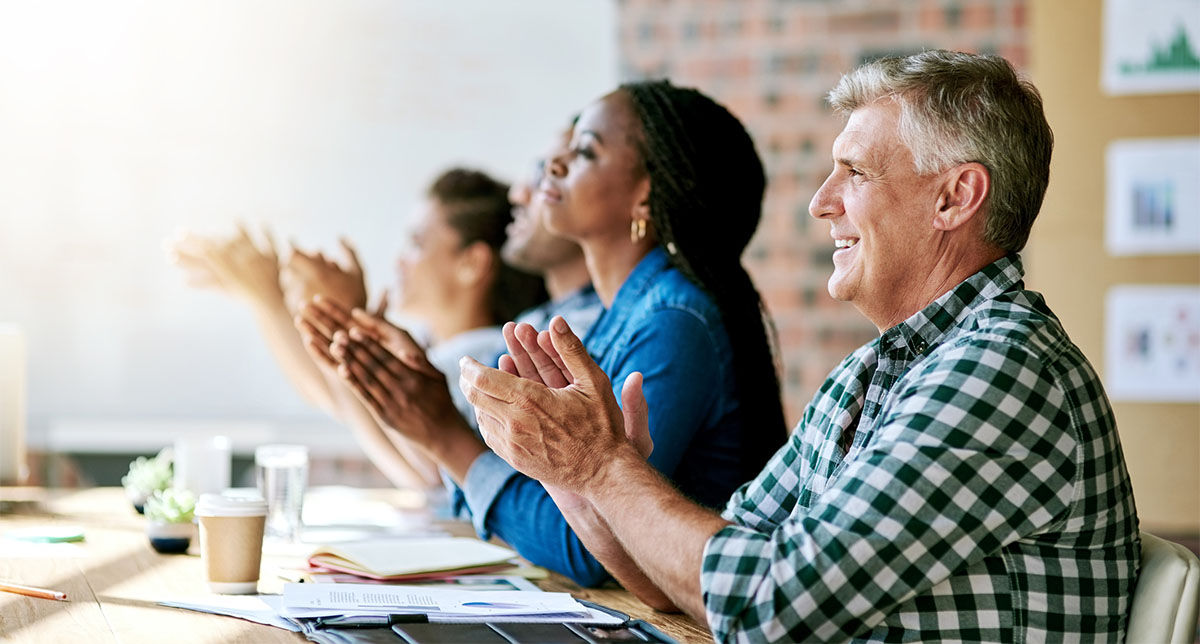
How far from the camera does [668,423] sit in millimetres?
1749

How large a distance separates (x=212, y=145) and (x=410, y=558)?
2.73m

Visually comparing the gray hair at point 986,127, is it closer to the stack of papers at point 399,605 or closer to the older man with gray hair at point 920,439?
the older man with gray hair at point 920,439

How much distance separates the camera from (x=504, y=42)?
4051 mm

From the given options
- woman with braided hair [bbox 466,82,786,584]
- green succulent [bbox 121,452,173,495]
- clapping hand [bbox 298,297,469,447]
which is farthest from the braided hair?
green succulent [bbox 121,452,173,495]

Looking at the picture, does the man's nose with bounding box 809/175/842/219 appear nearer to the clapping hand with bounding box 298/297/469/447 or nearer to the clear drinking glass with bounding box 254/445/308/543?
the clapping hand with bounding box 298/297/469/447

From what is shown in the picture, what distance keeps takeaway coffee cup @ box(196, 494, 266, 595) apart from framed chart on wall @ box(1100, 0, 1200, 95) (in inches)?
111

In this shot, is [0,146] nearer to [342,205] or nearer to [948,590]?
[342,205]

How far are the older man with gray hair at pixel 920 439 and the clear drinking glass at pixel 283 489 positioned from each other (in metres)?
0.68

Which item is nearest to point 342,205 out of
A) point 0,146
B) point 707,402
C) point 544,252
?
point 0,146

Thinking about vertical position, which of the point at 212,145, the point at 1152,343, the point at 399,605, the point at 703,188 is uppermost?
the point at 212,145

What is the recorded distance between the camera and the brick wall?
3740 millimetres

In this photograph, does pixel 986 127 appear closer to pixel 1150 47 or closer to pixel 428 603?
pixel 428 603

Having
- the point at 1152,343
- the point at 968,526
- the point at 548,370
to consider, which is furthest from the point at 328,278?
the point at 1152,343

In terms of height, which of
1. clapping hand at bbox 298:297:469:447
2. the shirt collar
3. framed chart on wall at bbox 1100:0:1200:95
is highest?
framed chart on wall at bbox 1100:0:1200:95
